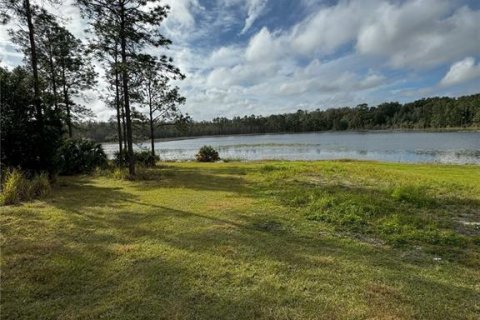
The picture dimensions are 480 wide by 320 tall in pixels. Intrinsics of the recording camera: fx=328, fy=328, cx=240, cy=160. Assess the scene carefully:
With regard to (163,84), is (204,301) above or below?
below

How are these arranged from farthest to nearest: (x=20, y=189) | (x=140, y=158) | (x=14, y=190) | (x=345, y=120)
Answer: (x=345, y=120) → (x=140, y=158) → (x=20, y=189) → (x=14, y=190)

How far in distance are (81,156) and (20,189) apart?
288 inches

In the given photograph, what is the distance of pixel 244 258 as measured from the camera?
13.9 feet

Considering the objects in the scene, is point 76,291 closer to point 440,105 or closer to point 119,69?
point 119,69

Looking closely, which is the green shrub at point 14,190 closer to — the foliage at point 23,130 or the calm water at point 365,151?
the foliage at point 23,130

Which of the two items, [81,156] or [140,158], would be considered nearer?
[81,156]

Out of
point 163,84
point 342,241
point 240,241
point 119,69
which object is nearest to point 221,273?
point 240,241

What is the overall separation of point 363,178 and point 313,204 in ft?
19.8

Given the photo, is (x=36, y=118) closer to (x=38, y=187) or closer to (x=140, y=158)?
(x=38, y=187)

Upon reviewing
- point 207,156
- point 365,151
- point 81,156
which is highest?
point 81,156

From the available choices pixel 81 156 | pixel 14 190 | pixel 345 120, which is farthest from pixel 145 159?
pixel 345 120

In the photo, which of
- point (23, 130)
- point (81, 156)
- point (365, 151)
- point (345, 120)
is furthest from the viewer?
point (345, 120)

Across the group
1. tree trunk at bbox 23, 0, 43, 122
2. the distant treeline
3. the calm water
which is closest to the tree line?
tree trunk at bbox 23, 0, 43, 122

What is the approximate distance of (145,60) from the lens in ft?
38.3
